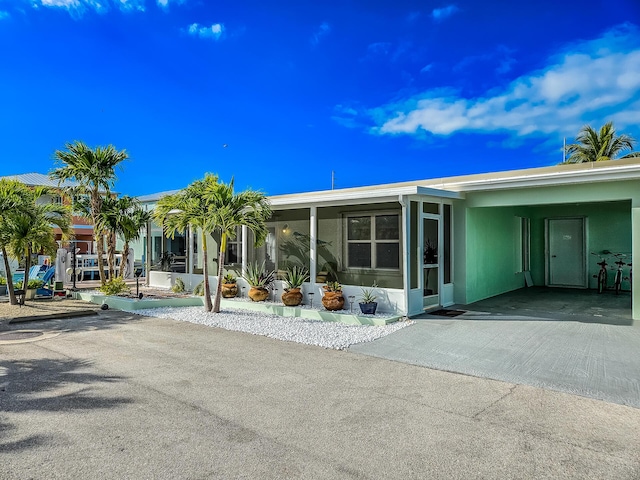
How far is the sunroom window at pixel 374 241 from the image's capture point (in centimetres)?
851

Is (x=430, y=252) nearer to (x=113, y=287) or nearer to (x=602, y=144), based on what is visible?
(x=113, y=287)

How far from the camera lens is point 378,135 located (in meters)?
34.4

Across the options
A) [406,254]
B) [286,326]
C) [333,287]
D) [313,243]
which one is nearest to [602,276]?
[406,254]

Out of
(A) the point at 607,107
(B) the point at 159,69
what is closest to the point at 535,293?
(B) the point at 159,69

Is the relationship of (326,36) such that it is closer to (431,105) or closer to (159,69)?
(159,69)

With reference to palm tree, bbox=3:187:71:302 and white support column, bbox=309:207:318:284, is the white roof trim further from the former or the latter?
palm tree, bbox=3:187:71:302

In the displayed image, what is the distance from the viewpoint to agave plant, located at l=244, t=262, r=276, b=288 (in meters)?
10.0

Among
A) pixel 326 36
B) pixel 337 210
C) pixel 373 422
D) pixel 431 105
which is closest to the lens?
pixel 373 422

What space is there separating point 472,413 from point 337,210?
6129mm

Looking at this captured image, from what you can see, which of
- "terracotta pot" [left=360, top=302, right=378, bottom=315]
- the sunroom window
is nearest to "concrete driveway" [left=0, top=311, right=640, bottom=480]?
"terracotta pot" [left=360, top=302, right=378, bottom=315]

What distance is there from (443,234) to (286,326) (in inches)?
164

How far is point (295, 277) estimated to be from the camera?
31.2 ft

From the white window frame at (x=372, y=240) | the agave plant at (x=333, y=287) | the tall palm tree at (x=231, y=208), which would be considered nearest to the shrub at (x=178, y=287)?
the tall palm tree at (x=231, y=208)

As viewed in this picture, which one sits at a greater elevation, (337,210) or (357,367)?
(337,210)
